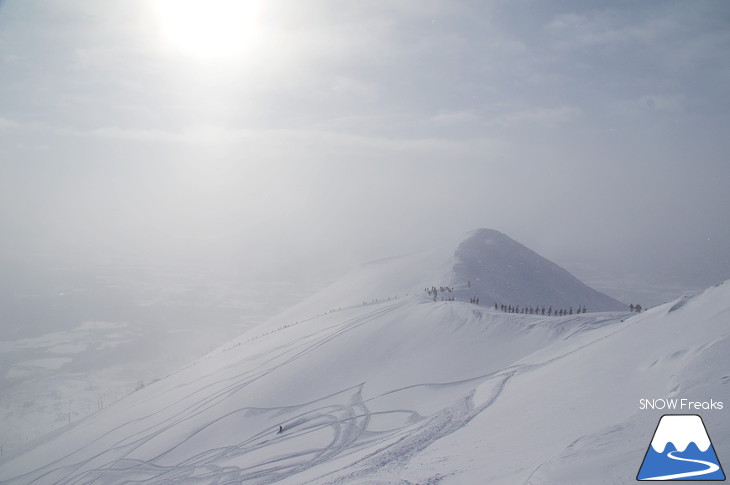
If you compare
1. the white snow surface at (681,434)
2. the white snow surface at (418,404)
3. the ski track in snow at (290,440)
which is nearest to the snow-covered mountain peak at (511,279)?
the white snow surface at (418,404)

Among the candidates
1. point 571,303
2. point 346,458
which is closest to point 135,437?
point 346,458

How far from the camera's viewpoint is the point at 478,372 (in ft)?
65.2

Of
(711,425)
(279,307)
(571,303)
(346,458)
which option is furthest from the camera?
(279,307)

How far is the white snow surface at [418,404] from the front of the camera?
9.32 metres

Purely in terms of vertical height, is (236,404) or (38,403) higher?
(38,403)

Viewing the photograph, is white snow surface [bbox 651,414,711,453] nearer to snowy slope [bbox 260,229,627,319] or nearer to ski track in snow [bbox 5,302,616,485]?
ski track in snow [bbox 5,302,616,485]

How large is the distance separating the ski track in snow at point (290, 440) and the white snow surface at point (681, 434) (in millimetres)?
5811

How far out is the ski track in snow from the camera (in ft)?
43.3

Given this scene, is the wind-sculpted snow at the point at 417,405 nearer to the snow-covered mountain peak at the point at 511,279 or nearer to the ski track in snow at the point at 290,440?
the ski track in snow at the point at 290,440

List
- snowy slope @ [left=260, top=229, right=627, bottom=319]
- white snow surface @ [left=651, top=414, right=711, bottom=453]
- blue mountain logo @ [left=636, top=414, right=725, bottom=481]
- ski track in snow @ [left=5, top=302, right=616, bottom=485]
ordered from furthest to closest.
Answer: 1. snowy slope @ [left=260, top=229, right=627, bottom=319]
2. ski track in snow @ [left=5, top=302, right=616, bottom=485]
3. white snow surface @ [left=651, top=414, right=711, bottom=453]
4. blue mountain logo @ [left=636, top=414, right=725, bottom=481]

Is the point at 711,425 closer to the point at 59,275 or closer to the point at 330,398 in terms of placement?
the point at 330,398

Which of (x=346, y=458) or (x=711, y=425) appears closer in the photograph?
(x=711, y=425)

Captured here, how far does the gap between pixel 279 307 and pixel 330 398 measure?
353 feet

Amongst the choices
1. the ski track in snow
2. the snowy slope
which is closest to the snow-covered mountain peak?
the snowy slope
